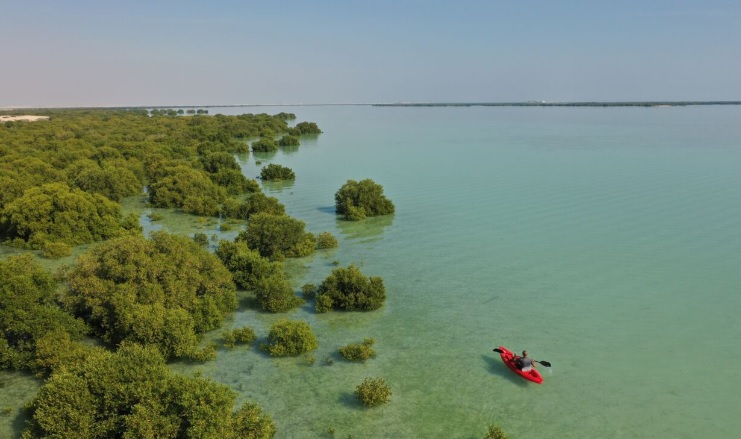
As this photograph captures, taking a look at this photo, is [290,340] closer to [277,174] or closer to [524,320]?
[524,320]

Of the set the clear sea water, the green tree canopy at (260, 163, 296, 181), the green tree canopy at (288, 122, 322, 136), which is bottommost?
the clear sea water

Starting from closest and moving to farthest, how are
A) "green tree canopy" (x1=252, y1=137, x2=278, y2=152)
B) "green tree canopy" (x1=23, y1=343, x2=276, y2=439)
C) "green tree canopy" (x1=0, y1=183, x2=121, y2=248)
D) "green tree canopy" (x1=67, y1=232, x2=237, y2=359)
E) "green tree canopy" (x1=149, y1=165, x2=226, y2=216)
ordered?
1. "green tree canopy" (x1=23, y1=343, x2=276, y2=439)
2. "green tree canopy" (x1=67, y1=232, x2=237, y2=359)
3. "green tree canopy" (x1=0, y1=183, x2=121, y2=248)
4. "green tree canopy" (x1=149, y1=165, x2=226, y2=216)
5. "green tree canopy" (x1=252, y1=137, x2=278, y2=152)

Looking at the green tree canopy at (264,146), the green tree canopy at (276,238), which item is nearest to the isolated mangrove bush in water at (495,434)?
the green tree canopy at (276,238)

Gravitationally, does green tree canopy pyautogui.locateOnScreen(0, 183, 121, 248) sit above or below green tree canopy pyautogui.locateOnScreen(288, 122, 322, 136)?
below

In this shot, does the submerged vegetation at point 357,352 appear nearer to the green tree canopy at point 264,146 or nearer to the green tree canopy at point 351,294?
the green tree canopy at point 351,294

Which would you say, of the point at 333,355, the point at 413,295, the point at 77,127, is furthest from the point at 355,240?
the point at 77,127

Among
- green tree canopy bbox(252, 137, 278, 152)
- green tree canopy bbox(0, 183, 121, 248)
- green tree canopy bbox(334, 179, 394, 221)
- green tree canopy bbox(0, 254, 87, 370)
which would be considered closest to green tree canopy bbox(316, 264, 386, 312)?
green tree canopy bbox(0, 254, 87, 370)

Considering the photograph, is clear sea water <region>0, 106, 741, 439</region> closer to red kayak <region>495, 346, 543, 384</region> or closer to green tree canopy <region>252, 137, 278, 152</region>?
red kayak <region>495, 346, 543, 384</region>

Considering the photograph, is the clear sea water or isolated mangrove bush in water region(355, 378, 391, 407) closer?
the clear sea water
